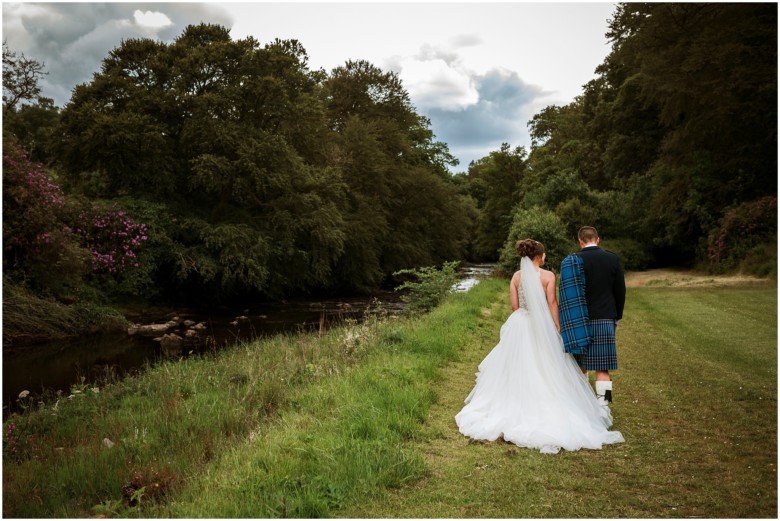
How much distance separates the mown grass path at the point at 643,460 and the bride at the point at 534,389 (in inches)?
7.8

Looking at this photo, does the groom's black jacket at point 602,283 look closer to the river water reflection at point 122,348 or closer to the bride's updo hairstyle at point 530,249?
the bride's updo hairstyle at point 530,249

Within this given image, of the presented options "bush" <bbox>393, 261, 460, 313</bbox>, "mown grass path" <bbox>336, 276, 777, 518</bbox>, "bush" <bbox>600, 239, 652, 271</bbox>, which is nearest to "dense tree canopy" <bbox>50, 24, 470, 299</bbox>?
"bush" <bbox>393, 261, 460, 313</bbox>

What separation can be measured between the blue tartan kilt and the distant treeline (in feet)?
54.0

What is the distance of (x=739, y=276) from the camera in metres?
23.9

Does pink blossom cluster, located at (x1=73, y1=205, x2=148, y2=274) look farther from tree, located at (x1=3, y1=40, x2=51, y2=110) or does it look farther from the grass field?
tree, located at (x1=3, y1=40, x2=51, y2=110)

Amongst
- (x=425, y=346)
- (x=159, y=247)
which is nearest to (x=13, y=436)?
(x=425, y=346)

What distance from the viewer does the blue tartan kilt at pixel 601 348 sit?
22.8ft

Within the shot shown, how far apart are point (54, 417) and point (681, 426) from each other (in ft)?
30.7

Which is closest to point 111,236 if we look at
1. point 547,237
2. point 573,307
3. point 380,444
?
point 547,237

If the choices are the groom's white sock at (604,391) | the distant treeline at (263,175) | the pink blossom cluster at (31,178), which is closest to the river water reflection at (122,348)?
the distant treeline at (263,175)

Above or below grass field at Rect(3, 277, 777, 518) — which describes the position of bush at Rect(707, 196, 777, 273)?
above

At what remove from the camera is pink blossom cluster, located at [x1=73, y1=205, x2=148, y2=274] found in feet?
73.3

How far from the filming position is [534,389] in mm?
6461

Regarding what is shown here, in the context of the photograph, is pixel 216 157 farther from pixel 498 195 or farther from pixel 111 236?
pixel 498 195
